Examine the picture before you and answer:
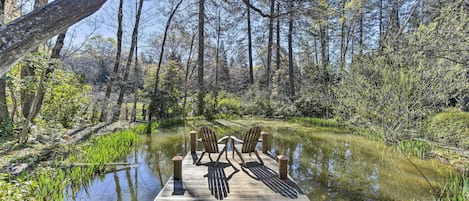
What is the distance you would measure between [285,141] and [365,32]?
494 inches

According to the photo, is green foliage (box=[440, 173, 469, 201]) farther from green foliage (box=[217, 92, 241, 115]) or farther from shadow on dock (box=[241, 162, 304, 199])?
green foliage (box=[217, 92, 241, 115])

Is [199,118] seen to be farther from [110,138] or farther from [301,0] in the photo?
[301,0]

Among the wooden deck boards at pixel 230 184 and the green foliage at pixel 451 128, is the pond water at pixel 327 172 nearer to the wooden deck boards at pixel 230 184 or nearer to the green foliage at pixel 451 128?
the wooden deck boards at pixel 230 184

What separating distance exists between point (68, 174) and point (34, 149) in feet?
6.55

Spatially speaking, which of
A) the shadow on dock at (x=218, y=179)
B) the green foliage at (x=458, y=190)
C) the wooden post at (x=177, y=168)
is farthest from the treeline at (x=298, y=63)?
the shadow on dock at (x=218, y=179)

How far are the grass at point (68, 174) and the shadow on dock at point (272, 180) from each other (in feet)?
8.70

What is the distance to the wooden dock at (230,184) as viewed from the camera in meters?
3.32

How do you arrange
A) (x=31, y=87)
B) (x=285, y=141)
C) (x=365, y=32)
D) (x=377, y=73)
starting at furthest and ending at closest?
(x=365, y=32) → (x=285, y=141) → (x=377, y=73) → (x=31, y=87)

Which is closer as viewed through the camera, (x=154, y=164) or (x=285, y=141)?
(x=154, y=164)

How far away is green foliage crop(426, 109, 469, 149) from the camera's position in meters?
6.15

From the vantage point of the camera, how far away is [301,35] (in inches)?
713

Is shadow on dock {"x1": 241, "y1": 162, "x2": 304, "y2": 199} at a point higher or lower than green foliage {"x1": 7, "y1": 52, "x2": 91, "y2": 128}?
lower

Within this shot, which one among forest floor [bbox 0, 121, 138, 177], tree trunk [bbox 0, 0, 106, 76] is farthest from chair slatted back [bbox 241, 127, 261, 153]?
forest floor [bbox 0, 121, 138, 177]

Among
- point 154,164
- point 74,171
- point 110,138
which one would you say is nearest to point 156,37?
point 110,138
